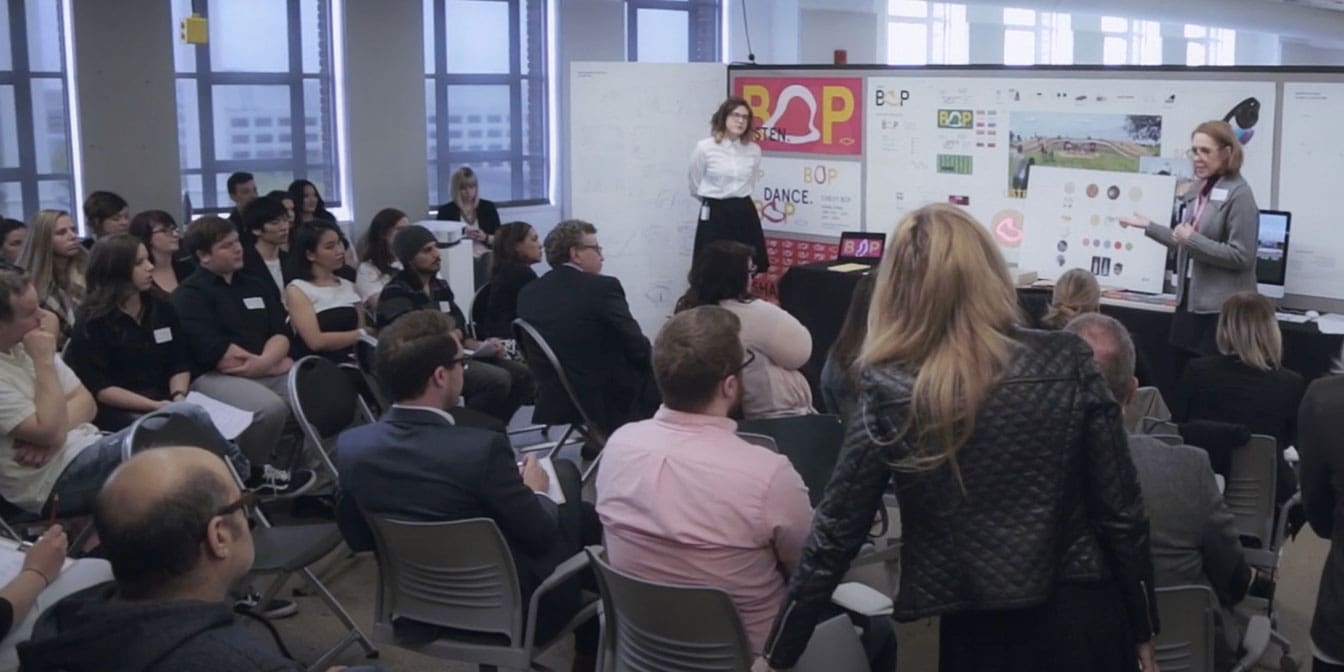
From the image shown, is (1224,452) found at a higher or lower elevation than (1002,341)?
lower

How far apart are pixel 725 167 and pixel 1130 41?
35.9 feet

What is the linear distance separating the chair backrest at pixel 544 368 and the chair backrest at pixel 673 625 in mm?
2383

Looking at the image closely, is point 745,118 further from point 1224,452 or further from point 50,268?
point 1224,452

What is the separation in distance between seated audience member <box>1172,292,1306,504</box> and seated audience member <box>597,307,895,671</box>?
1872 mm

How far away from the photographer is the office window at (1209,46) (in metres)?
18.1

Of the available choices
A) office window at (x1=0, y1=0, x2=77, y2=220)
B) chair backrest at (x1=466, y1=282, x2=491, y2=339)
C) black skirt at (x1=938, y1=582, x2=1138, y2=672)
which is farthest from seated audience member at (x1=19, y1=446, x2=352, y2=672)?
office window at (x1=0, y1=0, x2=77, y2=220)

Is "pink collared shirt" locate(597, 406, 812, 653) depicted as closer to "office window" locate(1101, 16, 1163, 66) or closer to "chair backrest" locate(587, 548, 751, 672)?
"chair backrest" locate(587, 548, 751, 672)

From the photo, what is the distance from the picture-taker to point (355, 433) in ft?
10.4

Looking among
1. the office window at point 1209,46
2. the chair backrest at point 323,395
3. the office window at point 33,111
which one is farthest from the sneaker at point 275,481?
the office window at point 1209,46

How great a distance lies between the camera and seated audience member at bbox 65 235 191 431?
4.59 m

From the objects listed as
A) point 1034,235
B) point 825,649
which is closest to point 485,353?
point 1034,235

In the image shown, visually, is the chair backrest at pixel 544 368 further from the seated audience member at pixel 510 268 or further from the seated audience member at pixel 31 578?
the seated audience member at pixel 31 578

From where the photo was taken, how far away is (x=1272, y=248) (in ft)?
20.0

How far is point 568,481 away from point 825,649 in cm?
108
